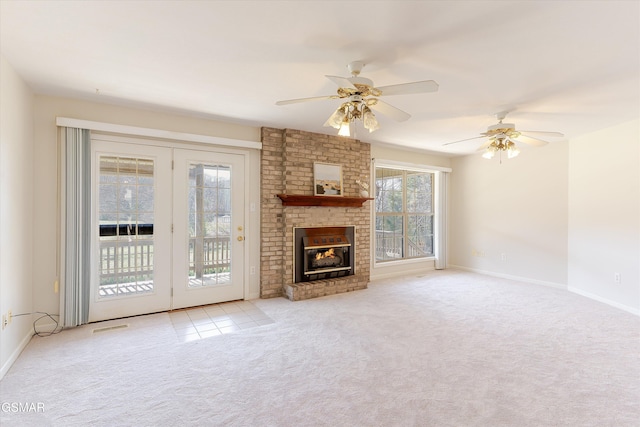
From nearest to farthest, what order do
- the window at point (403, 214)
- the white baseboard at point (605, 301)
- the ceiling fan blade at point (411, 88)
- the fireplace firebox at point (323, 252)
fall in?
1. the ceiling fan blade at point (411, 88)
2. the white baseboard at point (605, 301)
3. the fireplace firebox at point (323, 252)
4. the window at point (403, 214)

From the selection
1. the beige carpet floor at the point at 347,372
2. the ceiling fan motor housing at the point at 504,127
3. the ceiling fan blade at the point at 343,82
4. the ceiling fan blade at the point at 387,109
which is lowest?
the beige carpet floor at the point at 347,372

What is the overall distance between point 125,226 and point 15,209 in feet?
3.30

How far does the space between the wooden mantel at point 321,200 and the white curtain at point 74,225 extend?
7.43 feet

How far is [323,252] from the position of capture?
16.2ft

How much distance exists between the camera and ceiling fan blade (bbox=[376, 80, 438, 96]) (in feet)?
6.93

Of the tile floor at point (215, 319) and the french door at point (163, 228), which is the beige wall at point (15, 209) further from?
the tile floor at point (215, 319)

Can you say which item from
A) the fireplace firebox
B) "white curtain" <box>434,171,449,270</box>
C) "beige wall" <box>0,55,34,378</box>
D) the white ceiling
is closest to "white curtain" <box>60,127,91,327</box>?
"beige wall" <box>0,55,34,378</box>

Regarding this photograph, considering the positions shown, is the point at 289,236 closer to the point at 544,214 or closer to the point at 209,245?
the point at 209,245

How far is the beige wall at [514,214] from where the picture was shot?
201 inches

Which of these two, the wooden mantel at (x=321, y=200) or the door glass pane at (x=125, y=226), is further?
the wooden mantel at (x=321, y=200)

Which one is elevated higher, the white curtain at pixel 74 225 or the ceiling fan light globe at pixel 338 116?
the ceiling fan light globe at pixel 338 116

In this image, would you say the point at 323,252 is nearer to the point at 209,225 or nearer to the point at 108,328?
the point at 209,225

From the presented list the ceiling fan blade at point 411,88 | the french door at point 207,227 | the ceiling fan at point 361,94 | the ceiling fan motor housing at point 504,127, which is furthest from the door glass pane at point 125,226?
the ceiling fan motor housing at point 504,127

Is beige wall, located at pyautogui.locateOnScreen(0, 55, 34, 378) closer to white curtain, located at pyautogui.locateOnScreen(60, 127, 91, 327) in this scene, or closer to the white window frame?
white curtain, located at pyautogui.locateOnScreen(60, 127, 91, 327)
